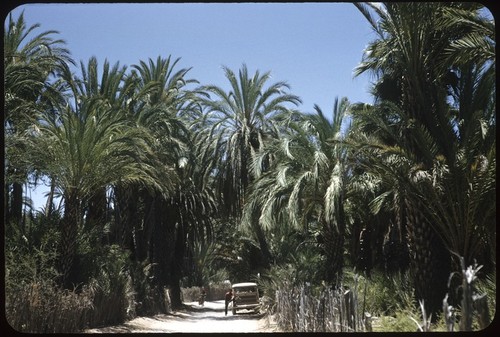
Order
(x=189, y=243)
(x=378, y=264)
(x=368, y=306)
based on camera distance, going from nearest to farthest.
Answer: (x=368, y=306) < (x=378, y=264) < (x=189, y=243)

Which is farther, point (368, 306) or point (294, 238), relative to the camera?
point (294, 238)

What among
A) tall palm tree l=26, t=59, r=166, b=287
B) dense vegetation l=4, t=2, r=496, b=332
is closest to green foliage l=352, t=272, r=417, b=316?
dense vegetation l=4, t=2, r=496, b=332

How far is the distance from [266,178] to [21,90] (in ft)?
23.0

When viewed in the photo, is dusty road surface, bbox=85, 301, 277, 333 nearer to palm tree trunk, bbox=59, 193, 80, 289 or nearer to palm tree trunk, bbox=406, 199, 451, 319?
palm tree trunk, bbox=59, 193, 80, 289

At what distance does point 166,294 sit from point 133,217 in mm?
3256

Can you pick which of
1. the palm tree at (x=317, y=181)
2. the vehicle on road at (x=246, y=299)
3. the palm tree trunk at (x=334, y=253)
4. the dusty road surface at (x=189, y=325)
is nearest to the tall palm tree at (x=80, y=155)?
the dusty road surface at (x=189, y=325)

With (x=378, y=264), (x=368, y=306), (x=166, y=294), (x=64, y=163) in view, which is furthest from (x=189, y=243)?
(x=368, y=306)

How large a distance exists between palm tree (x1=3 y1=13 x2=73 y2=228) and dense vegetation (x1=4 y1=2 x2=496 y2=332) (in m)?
0.06

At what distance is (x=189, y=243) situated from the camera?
2717 centimetres

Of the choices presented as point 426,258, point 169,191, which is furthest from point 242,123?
point 426,258

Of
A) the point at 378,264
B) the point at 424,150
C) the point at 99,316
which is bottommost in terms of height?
the point at 99,316

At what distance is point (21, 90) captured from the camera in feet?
50.8

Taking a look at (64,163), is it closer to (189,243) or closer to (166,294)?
(166,294)

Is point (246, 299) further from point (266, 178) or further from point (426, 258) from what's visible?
point (426, 258)
